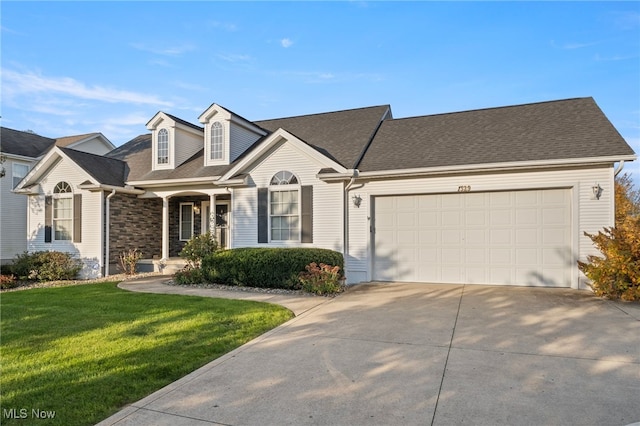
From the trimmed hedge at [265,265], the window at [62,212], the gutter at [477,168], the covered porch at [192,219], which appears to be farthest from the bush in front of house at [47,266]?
the gutter at [477,168]

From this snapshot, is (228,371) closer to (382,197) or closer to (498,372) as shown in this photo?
(498,372)

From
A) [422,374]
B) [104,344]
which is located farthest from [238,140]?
[422,374]

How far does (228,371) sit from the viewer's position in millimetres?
4258

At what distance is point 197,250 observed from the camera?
11578 millimetres

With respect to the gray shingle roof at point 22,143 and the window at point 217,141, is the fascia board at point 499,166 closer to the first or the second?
the window at point 217,141

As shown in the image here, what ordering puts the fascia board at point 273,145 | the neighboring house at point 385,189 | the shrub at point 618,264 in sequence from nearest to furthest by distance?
the shrub at point 618,264 → the neighboring house at point 385,189 → the fascia board at point 273,145

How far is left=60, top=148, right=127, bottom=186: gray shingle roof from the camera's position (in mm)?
13180

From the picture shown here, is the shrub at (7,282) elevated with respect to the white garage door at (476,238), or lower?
lower

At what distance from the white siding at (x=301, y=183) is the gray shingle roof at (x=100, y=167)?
16.7ft

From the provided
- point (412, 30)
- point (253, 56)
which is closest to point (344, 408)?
point (412, 30)

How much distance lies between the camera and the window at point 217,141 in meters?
13.5

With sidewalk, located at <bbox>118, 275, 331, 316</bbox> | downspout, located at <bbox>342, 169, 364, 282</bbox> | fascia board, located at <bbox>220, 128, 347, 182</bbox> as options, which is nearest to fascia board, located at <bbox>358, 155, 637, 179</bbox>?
downspout, located at <bbox>342, 169, 364, 282</bbox>

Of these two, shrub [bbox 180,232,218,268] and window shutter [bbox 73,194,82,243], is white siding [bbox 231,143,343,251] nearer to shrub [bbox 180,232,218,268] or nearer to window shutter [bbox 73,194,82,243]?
shrub [bbox 180,232,218,268]

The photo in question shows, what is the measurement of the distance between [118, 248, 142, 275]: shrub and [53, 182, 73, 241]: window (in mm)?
2032
